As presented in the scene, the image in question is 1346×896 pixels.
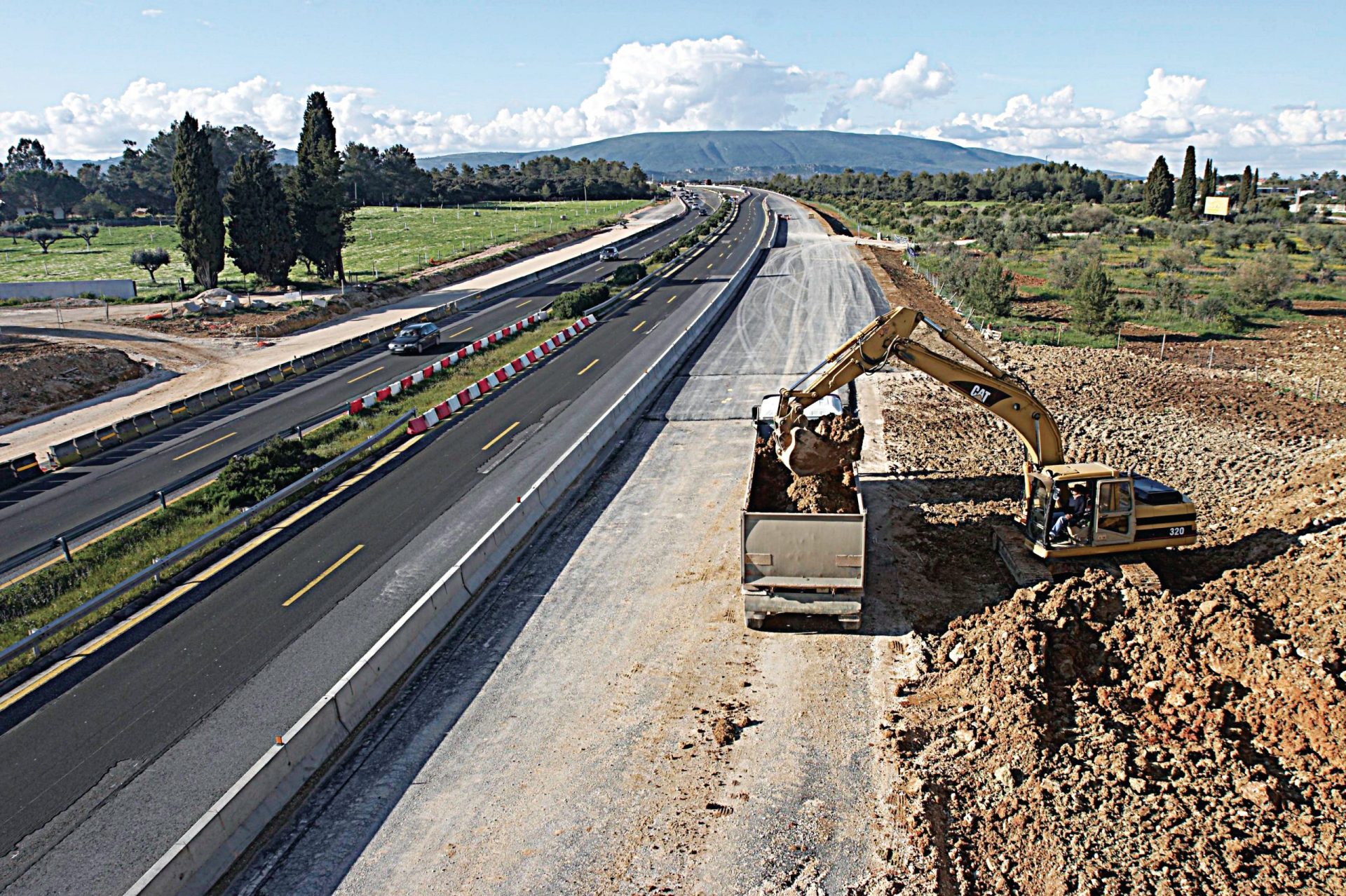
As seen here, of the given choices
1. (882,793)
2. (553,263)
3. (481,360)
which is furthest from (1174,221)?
(882,793)

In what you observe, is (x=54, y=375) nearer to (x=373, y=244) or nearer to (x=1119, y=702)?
(x=1119, y=702)

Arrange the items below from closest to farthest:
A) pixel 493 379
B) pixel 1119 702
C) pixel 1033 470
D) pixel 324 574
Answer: pixel 1119 702 → pixel 1033 470 → pixel 324 574 → pixel 493 379

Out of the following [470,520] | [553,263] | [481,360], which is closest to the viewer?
[470,520]

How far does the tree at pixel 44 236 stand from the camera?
94.1 metres

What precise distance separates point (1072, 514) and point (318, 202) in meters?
57.9

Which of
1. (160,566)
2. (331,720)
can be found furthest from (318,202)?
(331,720)

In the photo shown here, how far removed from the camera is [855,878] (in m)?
9.93

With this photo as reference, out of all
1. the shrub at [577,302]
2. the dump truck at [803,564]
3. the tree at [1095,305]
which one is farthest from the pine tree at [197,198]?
the dump truck at [803,564]

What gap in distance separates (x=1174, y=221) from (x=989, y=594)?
88.3 meters

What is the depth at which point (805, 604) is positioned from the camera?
48.3 ft

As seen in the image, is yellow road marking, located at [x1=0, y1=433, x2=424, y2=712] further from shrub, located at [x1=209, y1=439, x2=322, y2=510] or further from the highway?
shrub, located at [x1=209, y1=439, x2=322, y2=510]

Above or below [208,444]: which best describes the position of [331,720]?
below

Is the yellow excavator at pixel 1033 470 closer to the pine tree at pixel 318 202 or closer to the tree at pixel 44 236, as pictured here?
the pine tree at pixel 318 202

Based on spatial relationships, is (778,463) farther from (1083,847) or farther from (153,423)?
(153,423)
